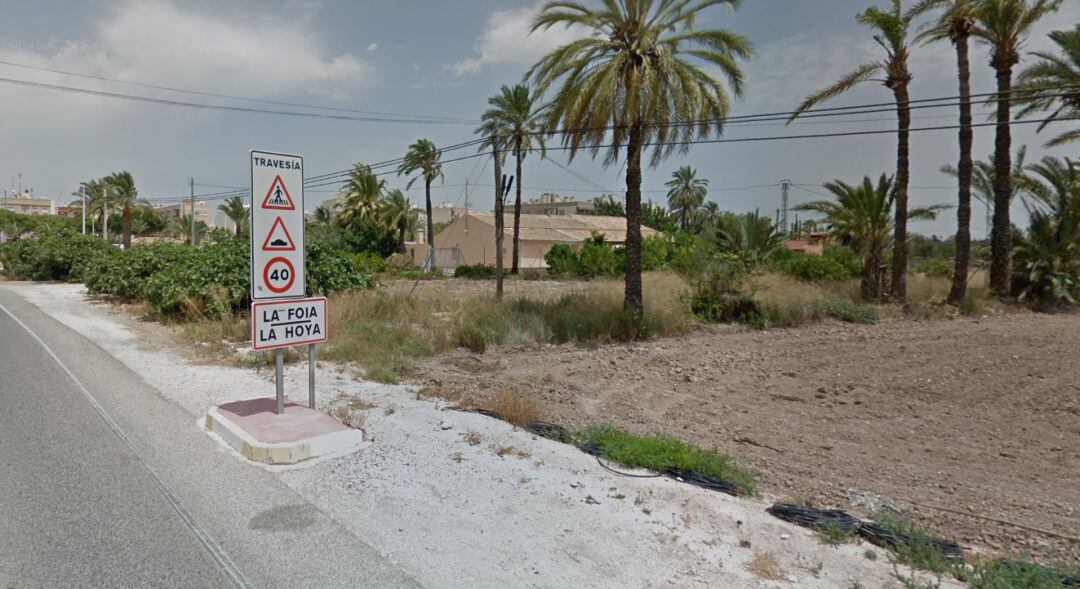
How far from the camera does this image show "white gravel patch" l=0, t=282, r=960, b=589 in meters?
3.98

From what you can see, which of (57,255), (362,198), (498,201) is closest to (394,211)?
(362,198)

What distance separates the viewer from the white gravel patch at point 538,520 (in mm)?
3984

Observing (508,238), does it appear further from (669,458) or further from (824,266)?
(669,458)

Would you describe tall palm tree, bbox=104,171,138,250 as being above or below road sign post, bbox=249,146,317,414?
above

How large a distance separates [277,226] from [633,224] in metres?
11.7

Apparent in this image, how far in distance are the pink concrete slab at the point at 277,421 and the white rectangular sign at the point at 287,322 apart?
31.5 inches

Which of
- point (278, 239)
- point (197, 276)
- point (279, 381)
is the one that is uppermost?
point (278, 239)

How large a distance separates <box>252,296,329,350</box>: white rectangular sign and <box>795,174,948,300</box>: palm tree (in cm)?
2117

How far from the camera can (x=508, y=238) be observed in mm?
51406

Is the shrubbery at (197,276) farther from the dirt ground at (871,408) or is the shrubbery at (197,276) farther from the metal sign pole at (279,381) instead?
the dirt ground at (871,408)

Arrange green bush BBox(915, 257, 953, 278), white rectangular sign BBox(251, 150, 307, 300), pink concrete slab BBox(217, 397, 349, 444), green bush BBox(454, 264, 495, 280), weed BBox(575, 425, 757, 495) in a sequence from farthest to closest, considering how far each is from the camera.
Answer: green bush BBox(454, 264, 495, 280)
green bush BBox(915, 257, 953, 278)
white rectangular sign BBox(251, 150, 307, 300)
pink concrete slab BBox(217, 397, 349, 444)
weed BBox(575, 425, 757, 495)

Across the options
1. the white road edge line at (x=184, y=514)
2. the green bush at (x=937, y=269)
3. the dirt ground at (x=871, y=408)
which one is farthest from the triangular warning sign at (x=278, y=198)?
the green bush at (x=937, y=269)

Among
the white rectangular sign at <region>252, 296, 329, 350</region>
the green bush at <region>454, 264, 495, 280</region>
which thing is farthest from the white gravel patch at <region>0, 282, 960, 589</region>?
the green bush at <region>454, 264, 495, 280</region>

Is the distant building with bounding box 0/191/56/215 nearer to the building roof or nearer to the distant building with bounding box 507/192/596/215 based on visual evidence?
the distant building with bounding box 507/192/596/215
